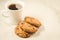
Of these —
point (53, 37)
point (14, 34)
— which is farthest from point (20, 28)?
point (53, 37)

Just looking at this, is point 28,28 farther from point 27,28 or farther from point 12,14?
point 12,14

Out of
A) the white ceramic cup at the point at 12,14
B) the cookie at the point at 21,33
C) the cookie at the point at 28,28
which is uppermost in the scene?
the white ceramic cup at the point at 12,14

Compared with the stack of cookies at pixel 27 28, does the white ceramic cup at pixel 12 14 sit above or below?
above

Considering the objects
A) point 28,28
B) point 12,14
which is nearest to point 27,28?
point 28,28

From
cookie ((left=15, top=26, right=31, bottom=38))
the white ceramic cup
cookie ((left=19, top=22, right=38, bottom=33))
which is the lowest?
cookie ((left=15, top=26, right=31, bottom=38))
